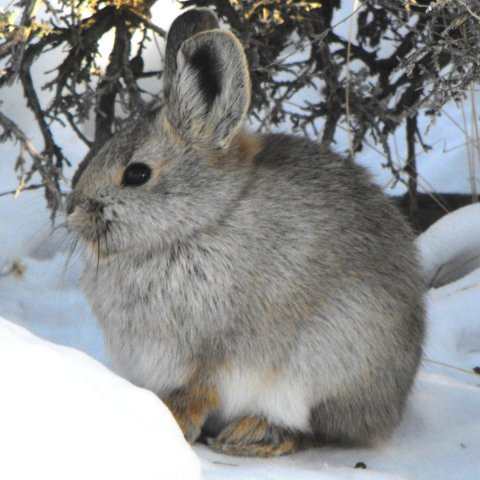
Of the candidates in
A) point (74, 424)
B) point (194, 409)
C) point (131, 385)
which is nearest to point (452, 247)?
point (194, 409)

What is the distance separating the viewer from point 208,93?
3.10m

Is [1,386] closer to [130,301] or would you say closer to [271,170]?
[130,301]

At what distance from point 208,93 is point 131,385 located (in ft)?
3.12

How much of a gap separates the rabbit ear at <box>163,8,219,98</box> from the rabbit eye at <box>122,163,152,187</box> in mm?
222

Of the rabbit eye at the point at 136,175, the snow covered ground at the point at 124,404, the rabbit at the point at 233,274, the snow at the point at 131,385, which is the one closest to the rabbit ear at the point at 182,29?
the rabbit at the point at 233,274

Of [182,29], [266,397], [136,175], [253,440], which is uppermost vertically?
[182,29]

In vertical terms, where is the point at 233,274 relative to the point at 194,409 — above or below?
above

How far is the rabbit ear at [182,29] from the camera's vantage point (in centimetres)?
316

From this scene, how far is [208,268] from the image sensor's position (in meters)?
3.00

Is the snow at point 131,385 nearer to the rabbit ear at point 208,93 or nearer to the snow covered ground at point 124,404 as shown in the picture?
the snow covered ground at point 124,404

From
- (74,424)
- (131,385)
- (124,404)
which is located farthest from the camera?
(131,385)

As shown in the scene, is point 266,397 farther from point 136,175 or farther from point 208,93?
point 208,93

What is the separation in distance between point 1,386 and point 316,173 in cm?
130

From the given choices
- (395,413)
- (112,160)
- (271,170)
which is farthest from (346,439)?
(112,160)
